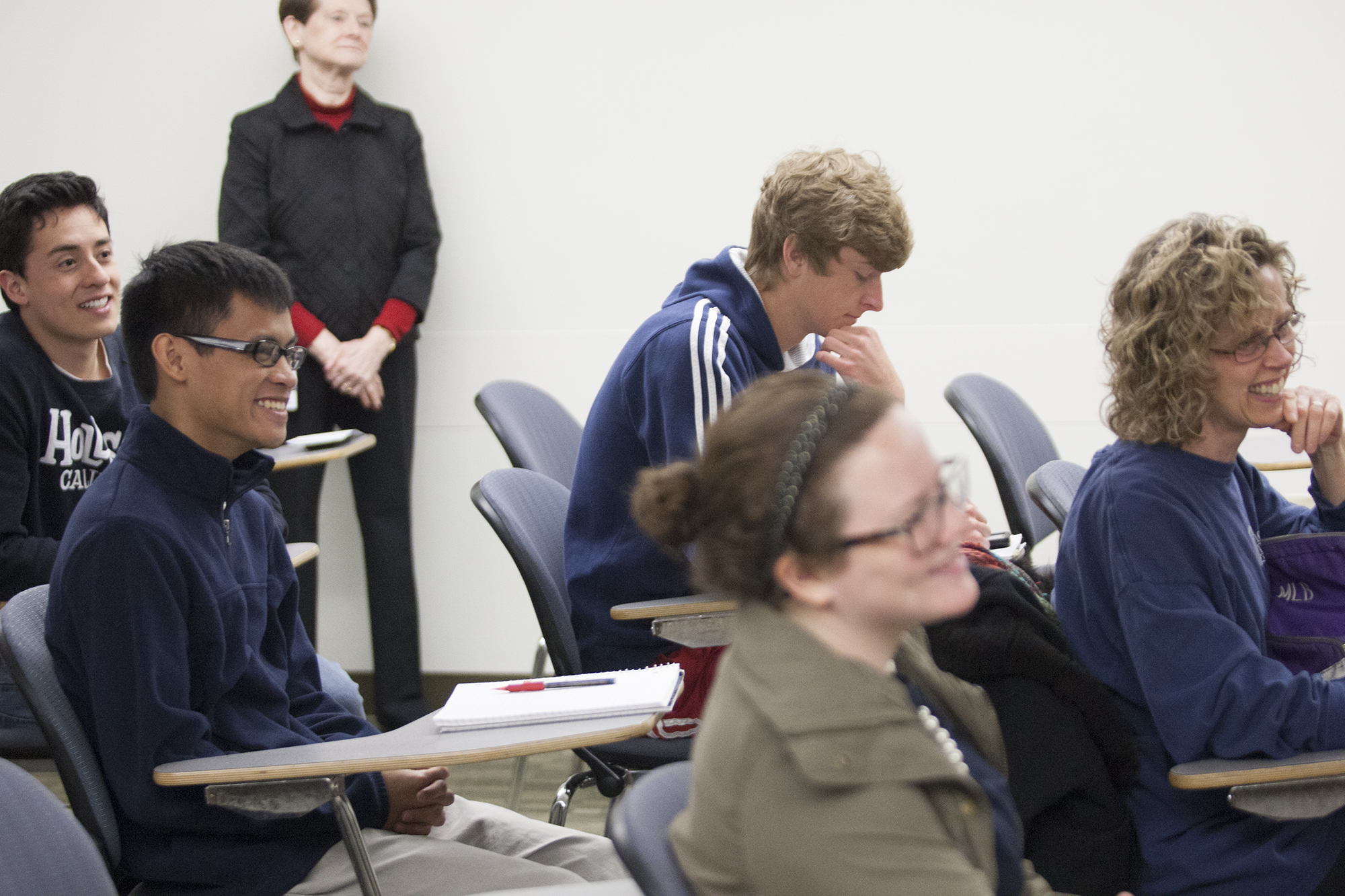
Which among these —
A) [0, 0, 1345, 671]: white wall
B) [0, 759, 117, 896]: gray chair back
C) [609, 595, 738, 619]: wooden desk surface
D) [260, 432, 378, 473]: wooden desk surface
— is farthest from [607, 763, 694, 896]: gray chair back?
[0, 0, 1345, 671]: white wall

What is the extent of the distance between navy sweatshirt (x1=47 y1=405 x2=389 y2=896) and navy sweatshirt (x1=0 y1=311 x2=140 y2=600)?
747 millimetres

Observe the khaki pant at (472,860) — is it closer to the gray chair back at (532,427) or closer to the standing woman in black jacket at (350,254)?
the gray chair back at (532,427)

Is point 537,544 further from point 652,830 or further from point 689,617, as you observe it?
point 652,830

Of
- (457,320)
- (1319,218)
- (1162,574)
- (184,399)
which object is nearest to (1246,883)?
(1162,574)

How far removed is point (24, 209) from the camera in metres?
2.29

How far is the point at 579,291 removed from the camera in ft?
12.4

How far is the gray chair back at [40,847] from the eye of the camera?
3.11 feet

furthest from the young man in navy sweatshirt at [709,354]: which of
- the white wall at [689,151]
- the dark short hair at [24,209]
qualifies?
the white wall at [689,151]

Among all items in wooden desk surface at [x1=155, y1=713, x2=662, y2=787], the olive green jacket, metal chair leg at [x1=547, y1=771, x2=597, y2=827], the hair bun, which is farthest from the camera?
metal chair leg at [x1=547, y1=771, x2=597, y2=827]

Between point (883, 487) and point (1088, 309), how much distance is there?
2.94m

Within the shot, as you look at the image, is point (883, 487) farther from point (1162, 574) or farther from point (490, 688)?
point (490, 688)

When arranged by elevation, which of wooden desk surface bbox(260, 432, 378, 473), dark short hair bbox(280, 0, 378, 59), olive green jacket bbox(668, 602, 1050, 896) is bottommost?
wooden desk surface bbox(260, 432, 378, 473)

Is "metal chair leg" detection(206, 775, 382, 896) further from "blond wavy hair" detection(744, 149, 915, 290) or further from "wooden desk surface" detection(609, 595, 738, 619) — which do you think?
"blond wavy hair" detection(744, 149, 915, 290)

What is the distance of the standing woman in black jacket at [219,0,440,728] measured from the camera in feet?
11.5
